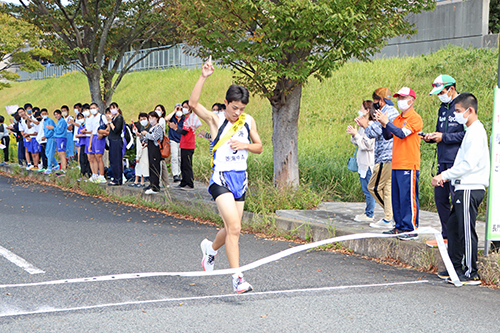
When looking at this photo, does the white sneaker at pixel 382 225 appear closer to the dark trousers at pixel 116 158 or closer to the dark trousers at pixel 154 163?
the dark trousers at pixel 154 163

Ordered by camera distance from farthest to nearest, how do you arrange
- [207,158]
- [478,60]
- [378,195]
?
1. [478,60]
2. [207,158]
3. [378,195]

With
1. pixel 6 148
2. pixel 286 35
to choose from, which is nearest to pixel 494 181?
pixel 286 35

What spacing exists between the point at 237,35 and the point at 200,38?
0.66 meters

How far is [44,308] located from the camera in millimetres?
4285

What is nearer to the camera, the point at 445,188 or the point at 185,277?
the point at 185,277

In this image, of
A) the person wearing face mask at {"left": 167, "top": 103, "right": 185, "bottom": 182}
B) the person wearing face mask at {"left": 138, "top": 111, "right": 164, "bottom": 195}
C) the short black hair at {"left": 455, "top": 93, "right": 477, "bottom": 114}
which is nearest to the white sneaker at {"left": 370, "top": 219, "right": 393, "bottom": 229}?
the short black hair at {"left": 455, "top": 93, "right": 477, "bottom": 114}

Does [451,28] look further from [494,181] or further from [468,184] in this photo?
[468,184]

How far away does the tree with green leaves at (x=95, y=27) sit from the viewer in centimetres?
1614

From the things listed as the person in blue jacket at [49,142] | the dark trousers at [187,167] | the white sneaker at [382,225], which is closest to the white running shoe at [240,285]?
the white sneaker at [382,225]

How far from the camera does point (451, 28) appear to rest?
19469mm

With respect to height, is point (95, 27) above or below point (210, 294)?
above

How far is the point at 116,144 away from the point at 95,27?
623cm

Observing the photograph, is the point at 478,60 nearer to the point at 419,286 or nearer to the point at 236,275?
the point at 419,286

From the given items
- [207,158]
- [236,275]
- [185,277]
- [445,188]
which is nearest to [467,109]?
[445,188]
